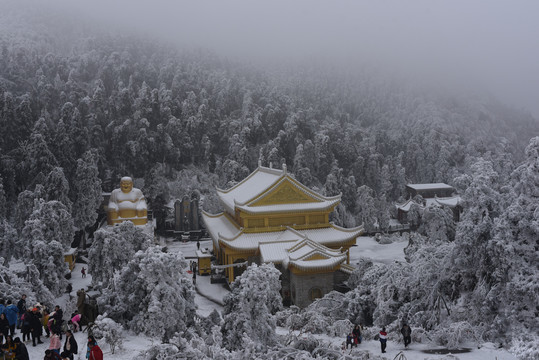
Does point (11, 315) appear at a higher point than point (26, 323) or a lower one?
higher

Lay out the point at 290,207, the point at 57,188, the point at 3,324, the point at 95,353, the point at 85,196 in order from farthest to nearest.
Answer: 1. the point at 85,196
2. the point at 57,188
3. the point at 290,207
4. the point at 3,324
5. the point at 95,353

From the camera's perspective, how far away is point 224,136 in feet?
193

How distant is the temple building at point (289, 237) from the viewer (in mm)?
22500

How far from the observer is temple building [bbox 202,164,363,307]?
2250 centimetres

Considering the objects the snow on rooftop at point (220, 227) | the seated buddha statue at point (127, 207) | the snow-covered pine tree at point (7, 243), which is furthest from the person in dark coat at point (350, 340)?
the seated buddha statue at point (127, 207)

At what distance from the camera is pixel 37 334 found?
36.3 feet

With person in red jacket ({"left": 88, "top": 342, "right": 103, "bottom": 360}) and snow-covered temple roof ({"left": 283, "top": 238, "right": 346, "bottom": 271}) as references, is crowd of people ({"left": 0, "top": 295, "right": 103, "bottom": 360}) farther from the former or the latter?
snow-covered temple roof ({"left": 283, "top": 238, "right": 346, "bottom": 271})

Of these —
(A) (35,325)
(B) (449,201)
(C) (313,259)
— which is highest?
(A) (35,325)

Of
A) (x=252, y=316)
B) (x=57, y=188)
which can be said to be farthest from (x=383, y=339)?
(x=57, y=188)

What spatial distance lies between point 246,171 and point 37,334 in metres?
39.9

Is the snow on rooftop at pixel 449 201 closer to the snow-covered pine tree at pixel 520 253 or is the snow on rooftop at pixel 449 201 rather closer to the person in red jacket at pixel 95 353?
the snow-covered pine tree at pixel 520 253

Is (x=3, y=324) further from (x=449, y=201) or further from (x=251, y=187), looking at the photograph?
(x=449, y=201)

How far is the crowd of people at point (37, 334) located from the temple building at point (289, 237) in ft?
40.9

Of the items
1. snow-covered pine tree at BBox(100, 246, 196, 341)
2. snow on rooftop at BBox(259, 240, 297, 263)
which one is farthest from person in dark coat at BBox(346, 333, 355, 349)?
snow on rooftop at BBox(259, 240, 297, 263)
